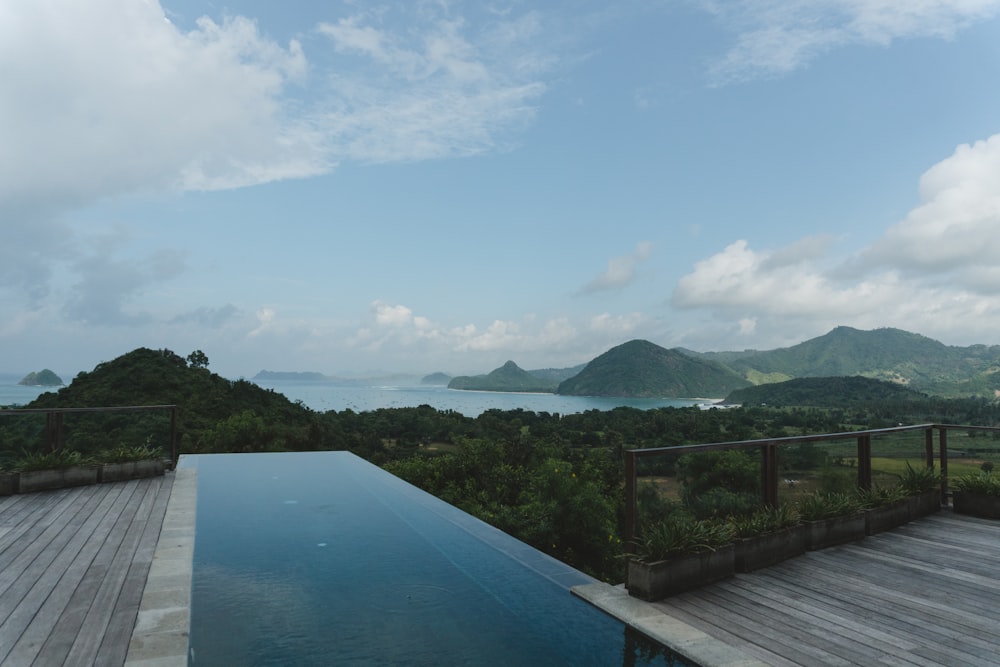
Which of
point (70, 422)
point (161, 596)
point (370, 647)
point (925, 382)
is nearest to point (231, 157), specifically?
point (70, 422)

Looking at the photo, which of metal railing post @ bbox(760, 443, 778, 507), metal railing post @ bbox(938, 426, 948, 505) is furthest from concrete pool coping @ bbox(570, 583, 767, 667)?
metal railing post @ bbox(938, 426, 948, 505)

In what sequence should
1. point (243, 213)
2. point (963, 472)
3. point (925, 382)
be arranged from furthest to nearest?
point (925, 382)
point (243, 213)
point (963, 472)

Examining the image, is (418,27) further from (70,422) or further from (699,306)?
(699,306)

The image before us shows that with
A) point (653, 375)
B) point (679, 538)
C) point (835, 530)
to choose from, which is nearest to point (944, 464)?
point (835, 530)

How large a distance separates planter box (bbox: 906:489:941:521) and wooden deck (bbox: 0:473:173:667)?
6.71 meters

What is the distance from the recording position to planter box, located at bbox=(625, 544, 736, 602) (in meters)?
3.62

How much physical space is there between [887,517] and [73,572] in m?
6.84

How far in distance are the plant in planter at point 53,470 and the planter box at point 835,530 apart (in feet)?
27.4

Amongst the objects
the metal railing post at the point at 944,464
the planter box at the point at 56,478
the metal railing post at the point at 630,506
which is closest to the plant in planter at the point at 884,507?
the metal railing post at the point at 944,464

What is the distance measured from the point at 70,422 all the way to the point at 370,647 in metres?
6.60

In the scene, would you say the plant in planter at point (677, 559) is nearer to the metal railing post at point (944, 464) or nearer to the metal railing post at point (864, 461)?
the metal railing post at point (864, 461)

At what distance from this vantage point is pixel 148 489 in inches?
288

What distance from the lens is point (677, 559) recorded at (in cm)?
372

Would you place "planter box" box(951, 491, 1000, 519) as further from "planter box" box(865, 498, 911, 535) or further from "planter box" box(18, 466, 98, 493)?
"planter box" box(18, 466, 98, 493)
